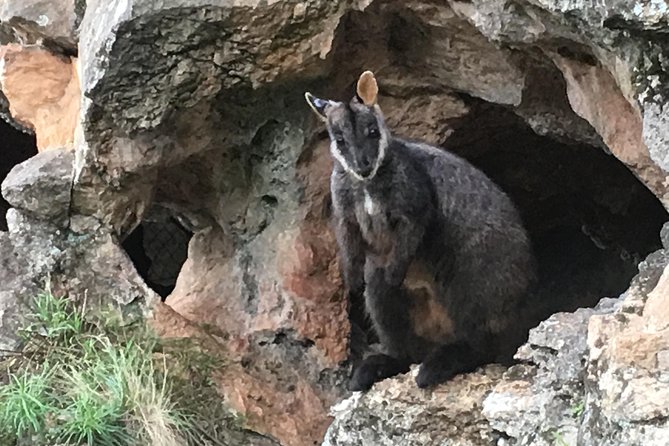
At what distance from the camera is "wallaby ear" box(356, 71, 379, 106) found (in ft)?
10.3

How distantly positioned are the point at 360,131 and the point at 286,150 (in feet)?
2.17

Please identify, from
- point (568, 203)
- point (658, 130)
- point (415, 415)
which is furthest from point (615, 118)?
point (568, 203)

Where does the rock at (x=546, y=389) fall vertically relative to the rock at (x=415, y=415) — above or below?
above

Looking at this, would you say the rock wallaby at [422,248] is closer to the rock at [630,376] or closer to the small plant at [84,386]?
the small plant at [84,386]

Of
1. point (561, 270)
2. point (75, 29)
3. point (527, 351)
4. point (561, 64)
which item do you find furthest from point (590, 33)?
point (561, 270)

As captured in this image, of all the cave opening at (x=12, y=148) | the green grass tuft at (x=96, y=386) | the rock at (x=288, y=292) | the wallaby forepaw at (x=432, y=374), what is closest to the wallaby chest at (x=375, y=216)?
the wallaby forepaw at (x=432, y=374)

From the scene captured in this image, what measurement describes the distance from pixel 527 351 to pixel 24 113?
7.73 feet

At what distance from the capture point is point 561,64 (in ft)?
10.2

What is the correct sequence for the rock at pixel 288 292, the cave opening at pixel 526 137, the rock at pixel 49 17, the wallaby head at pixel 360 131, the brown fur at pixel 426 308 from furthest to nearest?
the rock at pixel 49 17
the rock at pixel 288 292
the cave opening at pixel 526 137
the brown fur at pixel 426 308
the wallaby head at pixel 360 131

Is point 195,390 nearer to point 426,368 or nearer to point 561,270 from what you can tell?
point 426,368

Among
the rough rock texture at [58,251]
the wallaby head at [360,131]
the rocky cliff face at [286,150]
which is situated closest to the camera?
the rocky cliff face at [286,150]

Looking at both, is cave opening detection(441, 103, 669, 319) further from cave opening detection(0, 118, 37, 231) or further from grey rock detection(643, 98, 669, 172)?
cave opening detection(0, 118, 37, 231)

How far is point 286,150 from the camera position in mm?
3727

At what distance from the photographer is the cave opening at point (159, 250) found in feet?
18.9
